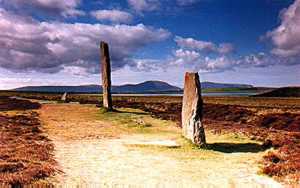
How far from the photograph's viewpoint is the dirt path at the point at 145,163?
1274 centimetres

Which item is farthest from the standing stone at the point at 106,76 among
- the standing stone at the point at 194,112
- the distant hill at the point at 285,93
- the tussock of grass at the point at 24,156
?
the distant hill at the point at 285,93

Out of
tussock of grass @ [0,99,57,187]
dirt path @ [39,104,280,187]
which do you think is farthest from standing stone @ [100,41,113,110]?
dirt path @ [39,104,280,187]

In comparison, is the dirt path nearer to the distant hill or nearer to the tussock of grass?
the tussock of grass

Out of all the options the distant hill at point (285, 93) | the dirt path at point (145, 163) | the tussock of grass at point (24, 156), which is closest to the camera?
the tussock of grass at point (24, 156)

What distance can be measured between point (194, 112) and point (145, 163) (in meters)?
5.02

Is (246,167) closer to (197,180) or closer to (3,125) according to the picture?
(197,180)

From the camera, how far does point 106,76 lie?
38.8 metres

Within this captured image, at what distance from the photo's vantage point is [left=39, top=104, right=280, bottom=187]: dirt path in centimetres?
Result: 1274

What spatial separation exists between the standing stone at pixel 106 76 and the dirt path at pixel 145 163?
14.8 metres

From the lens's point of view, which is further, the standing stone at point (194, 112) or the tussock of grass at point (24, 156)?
the standing stone at point (194, 112)

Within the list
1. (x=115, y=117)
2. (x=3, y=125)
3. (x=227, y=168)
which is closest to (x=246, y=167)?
(x=227, y=168)

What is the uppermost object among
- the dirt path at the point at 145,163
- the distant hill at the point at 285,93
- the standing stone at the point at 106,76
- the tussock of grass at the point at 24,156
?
the standing stone at the point at 106,76

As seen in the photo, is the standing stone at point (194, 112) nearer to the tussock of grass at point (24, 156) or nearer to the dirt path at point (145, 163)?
the dirt path at point (145, 163)

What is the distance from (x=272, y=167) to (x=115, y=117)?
2052 centimetres
